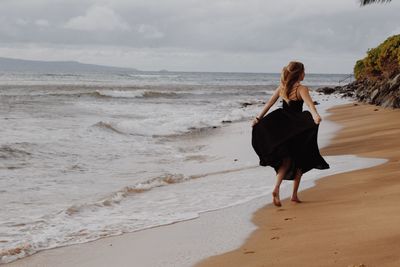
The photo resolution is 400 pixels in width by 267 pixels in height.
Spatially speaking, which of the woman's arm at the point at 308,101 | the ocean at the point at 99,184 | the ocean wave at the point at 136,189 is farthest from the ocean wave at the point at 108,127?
the woman's arm at the point at 308,101

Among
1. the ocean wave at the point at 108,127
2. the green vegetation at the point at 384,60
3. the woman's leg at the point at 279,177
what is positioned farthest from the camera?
the green vegetation at the point at 384,60

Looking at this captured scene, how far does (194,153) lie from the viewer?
46.9 ft

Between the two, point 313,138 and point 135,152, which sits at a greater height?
point 313,138

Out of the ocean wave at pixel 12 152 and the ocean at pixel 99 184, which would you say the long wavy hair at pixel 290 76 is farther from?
the ocean wave at pixel 12 152

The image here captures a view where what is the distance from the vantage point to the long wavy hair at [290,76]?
6471mm

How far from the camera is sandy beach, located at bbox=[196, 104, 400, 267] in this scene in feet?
13.6

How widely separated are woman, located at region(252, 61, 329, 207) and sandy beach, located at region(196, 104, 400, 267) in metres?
0.49

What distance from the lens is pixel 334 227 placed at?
5.12 metres

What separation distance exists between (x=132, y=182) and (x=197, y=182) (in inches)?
46.4

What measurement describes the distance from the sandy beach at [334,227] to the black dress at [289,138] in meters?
0.53

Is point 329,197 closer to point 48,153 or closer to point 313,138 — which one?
point 313,138

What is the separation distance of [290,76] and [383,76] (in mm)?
29317

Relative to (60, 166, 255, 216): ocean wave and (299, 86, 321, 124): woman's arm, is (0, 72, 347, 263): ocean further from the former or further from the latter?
(299, 86, 321, 124): woman's arm

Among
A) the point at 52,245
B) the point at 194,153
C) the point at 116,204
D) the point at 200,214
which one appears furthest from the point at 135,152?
the point at 52,245
